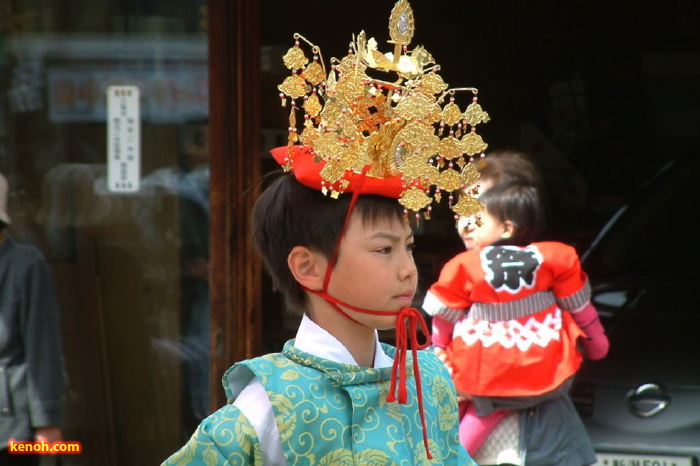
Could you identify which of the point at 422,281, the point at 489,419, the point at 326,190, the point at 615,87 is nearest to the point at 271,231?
the point at 326,190

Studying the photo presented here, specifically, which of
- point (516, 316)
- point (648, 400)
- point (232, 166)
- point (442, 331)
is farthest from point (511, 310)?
point (232, 166)

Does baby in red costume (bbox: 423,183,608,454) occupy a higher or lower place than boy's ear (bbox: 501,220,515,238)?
lower

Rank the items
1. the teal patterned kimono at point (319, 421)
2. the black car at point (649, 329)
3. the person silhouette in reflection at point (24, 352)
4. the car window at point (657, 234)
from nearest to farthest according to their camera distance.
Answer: the teal patterned kimono at point (319, 421) → the person silhouette in reflection at point (24, 352) → the black car at point (649, 329) → the car window at point (657, 234)

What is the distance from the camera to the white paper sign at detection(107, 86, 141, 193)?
3842 mm

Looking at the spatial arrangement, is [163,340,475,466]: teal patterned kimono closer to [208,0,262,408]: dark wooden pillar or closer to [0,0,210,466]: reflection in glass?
[208,0,262,408]: dark wooden pillar

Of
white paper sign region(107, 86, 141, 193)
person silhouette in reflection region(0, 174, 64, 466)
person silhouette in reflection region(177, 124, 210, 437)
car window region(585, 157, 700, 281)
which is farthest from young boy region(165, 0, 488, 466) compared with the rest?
car window region(585, 157, 700, 281)

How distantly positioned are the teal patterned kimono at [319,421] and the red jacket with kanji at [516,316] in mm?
1164

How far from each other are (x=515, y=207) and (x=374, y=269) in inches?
53.7

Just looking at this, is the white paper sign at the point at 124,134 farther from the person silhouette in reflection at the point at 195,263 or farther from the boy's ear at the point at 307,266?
the boy's ear at the point at 307,266

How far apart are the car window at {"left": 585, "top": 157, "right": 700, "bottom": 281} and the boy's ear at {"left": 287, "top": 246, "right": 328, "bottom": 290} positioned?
9.23 ft

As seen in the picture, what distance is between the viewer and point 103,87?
3.87m

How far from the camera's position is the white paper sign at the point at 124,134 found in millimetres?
3842

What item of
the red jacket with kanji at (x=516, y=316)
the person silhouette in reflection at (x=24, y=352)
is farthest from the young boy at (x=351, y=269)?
the person silhouette in reflection at (x=24, y=352)

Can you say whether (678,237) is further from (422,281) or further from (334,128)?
(334,128)
